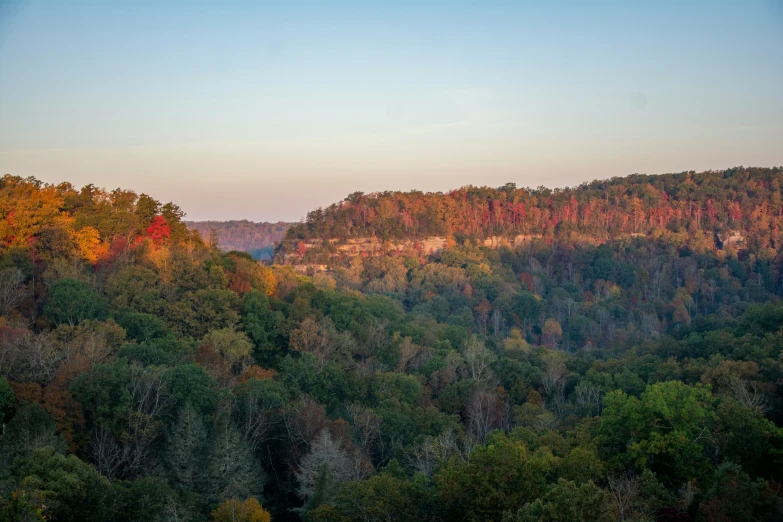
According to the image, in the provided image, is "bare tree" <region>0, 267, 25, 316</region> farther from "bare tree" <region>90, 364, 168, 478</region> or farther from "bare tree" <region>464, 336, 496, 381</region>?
"bare tree" <region>464, 336, 496, 381</region>

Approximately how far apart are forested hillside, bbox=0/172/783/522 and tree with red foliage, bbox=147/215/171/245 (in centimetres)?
13

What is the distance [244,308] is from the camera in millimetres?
46406

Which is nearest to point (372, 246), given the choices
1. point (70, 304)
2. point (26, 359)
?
point (70, 304)

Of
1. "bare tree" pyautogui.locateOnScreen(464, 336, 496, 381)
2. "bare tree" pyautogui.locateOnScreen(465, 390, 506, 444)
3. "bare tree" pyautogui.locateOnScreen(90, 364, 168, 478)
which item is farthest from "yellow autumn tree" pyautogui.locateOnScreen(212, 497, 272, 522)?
"bare tree" pyautogui.locateOnScreen(464, 336, 496, 381)

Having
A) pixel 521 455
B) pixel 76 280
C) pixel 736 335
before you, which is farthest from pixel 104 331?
pixel 736 335

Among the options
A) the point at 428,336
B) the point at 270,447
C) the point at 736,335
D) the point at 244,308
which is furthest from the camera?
the point at 428,336

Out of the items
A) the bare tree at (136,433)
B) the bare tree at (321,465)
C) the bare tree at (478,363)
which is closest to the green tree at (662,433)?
the bare tree at (321,465)

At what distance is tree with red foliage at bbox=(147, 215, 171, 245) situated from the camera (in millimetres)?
55531

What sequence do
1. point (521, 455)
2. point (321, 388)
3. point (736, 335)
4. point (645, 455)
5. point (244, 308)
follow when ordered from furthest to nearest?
point (736, 335) < point (244, 308) < point (321, 388) < point (645, 455) < point (521, 455)

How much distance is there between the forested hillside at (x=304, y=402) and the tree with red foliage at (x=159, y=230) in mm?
133

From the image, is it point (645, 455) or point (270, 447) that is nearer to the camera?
point (645, 455)

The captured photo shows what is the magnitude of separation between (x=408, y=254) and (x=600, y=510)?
92032mm

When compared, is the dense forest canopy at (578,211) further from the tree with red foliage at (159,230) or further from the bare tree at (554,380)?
the bare tree at (554,380)

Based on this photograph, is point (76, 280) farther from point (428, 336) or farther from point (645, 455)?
point (645, 455)
